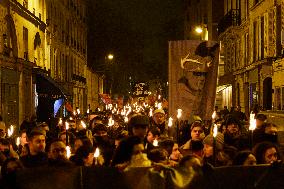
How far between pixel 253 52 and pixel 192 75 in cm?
2095

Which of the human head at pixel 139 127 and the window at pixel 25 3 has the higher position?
the window at pixel 25 3

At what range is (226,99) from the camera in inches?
1764

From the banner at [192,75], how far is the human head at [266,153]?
19.4ft

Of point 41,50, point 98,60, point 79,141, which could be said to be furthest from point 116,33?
point 79,141

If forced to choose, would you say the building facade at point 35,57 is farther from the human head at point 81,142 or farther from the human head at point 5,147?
the human head at point 81,142

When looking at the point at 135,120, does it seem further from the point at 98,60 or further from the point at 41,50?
the point at 98,60

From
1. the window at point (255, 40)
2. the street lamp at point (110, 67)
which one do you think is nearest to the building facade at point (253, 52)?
the window at point (255, 40)

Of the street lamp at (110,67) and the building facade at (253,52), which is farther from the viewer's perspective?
the street lamp at (110,67)

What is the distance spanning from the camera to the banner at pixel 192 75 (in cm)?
1271

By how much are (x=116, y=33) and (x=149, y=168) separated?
2257 inches

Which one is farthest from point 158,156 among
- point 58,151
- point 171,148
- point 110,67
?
point 110,67

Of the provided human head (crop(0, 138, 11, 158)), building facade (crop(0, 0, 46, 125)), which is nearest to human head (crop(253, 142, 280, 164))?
human head (crop(0, 138, 11, 158))

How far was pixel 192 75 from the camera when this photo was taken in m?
12.8

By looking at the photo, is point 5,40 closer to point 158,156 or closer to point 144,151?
point 158,156
